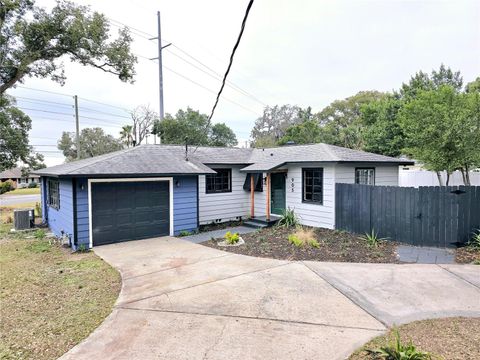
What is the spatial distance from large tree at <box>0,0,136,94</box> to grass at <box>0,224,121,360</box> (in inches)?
381

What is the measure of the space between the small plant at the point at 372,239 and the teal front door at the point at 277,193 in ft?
12.4

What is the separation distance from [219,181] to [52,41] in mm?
10020

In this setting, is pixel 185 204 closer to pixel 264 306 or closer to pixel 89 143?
pixel 264 306

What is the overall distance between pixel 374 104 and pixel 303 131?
7206 millimetres

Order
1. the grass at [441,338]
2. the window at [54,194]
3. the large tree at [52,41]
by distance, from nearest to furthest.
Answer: the grass at [441,338] < the window at [54,194] < the large tree at [52,41]

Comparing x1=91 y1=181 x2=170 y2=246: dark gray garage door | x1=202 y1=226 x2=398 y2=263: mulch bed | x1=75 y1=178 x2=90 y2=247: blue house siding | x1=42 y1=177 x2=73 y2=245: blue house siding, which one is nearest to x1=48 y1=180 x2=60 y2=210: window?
x1=42 y1=177 x2=73 y2=245: blue house siding

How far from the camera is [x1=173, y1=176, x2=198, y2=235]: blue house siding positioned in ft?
33.3

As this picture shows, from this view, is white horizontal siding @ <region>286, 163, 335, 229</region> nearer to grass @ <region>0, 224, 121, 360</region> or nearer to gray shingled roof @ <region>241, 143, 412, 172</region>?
gray shingled roof @ <region>241, 143, 412, 172</region>

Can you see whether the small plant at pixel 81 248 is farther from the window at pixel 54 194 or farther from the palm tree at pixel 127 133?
the palm tree at pixel 127 133

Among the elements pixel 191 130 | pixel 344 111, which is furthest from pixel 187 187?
pixel 344 111

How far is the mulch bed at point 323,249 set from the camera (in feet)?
23.5

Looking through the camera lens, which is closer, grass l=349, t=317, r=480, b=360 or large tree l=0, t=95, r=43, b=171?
grass l=349, t=317, r=480, b=360

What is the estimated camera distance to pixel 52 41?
13.3 meters

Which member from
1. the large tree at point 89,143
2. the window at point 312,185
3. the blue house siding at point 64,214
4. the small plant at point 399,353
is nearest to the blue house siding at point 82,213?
the blue house siding at point 64,214
